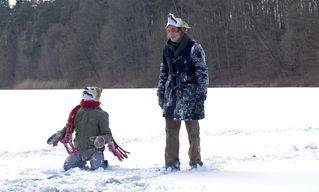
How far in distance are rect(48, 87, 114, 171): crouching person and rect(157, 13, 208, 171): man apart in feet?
2.62

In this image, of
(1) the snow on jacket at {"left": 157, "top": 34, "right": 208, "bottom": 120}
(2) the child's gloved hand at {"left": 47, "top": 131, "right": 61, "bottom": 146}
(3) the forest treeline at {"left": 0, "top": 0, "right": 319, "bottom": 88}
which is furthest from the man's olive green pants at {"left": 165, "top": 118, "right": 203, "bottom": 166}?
(3) the forest treeline at {"left": 0, "top": 0, "right": 319, "bottom": 88}

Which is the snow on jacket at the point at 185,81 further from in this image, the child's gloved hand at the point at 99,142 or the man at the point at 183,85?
the child's gloved hand at the point at 99,142

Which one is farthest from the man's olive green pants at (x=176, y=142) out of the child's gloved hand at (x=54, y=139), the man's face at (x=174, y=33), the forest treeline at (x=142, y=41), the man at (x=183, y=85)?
the forest treeline at (x=142, y=41)

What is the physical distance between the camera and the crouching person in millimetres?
6461

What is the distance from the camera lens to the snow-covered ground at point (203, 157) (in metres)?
5.26

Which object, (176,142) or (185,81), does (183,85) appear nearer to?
(185,81)

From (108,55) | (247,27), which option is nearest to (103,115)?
(247,27)

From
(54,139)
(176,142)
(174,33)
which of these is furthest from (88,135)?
(174,33)

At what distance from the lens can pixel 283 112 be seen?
13.6 metres

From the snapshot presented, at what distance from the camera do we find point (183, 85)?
241 inches

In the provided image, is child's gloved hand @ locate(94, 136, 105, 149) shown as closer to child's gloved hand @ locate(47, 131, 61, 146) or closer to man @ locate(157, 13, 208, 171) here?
child's gloved hand @ locate(47, 131, 61, 146)

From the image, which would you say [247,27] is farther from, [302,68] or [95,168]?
[95,168]

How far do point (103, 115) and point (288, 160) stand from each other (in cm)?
225

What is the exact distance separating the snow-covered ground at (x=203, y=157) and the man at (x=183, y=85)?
0.30m
